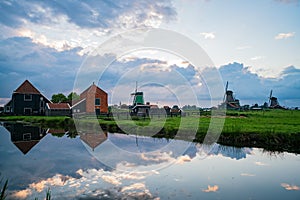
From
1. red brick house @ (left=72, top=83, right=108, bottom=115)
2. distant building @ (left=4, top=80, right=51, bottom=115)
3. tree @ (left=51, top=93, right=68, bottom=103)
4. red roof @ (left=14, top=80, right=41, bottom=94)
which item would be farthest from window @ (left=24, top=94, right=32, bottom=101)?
tree @ (left=51, top=93, right=68, bottom=103)

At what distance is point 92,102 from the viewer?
143ft

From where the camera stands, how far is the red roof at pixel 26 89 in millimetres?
44534

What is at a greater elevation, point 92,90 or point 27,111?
point 92,90

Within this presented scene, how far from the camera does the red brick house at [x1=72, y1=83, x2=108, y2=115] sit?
43719 millimetres

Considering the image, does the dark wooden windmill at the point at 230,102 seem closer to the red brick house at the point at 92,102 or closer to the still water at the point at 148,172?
the red brick house at the point at 92,102

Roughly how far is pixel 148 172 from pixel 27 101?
3944 centimetres

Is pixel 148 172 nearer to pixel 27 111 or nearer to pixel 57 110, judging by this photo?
pixel 57 110

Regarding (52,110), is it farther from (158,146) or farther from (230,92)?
(230,92)

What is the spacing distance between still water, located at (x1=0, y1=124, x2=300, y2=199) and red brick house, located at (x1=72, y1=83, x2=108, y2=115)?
26598mm

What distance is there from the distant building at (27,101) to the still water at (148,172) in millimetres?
29922

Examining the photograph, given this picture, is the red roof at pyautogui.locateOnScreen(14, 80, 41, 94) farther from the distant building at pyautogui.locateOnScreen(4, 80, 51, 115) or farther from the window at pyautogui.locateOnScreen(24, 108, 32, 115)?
the window at pyautogui.locateOnScreen(24, 108, 32, 115)

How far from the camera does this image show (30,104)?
45188mm

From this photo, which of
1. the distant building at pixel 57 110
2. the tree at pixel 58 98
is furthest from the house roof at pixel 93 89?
the tree at pixel 58 98

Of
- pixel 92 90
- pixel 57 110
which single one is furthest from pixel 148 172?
pixel 57 110
